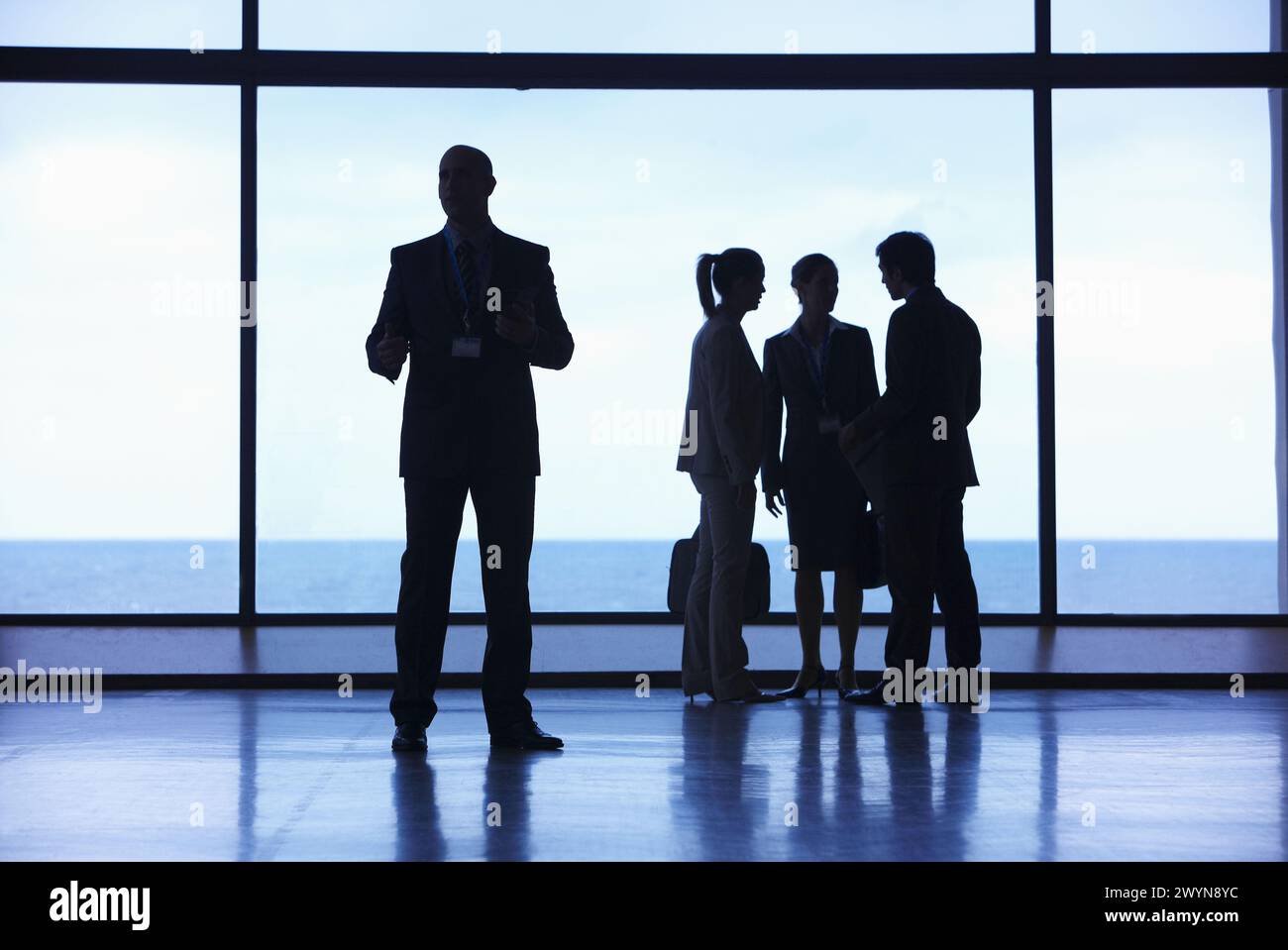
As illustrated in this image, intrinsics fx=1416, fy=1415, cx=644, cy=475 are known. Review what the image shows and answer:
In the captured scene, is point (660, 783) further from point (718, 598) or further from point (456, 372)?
point (718, 598)

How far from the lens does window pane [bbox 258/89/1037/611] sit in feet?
20.5

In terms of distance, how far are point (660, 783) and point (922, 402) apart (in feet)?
5.44

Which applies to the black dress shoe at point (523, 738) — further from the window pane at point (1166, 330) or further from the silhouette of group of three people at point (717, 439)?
the window pane at point (1166, 330)

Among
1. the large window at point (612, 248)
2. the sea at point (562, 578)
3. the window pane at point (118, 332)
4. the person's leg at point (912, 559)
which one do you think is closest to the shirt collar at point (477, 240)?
the person's leg at point (912, 559)

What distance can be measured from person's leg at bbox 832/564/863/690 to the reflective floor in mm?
212

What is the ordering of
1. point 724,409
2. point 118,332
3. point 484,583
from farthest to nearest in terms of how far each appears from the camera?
point 118,332 → point 724,409 → point 484,583

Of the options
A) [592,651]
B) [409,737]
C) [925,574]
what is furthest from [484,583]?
[592,651]

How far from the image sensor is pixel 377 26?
19.7 ft

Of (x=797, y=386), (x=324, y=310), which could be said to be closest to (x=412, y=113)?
(x=324, y=310)

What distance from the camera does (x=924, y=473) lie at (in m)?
4.02

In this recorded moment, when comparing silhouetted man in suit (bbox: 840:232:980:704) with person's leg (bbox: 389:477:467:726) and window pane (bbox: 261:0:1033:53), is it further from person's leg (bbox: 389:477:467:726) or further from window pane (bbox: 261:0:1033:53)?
window pane (bbox: 261:0:1033:53)

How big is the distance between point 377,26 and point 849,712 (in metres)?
3.73

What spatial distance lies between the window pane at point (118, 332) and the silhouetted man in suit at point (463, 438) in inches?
103

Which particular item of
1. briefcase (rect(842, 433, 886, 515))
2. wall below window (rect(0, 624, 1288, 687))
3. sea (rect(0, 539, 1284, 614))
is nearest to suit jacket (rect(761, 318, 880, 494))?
briefcase (rect(842, 433, 886, 515))
